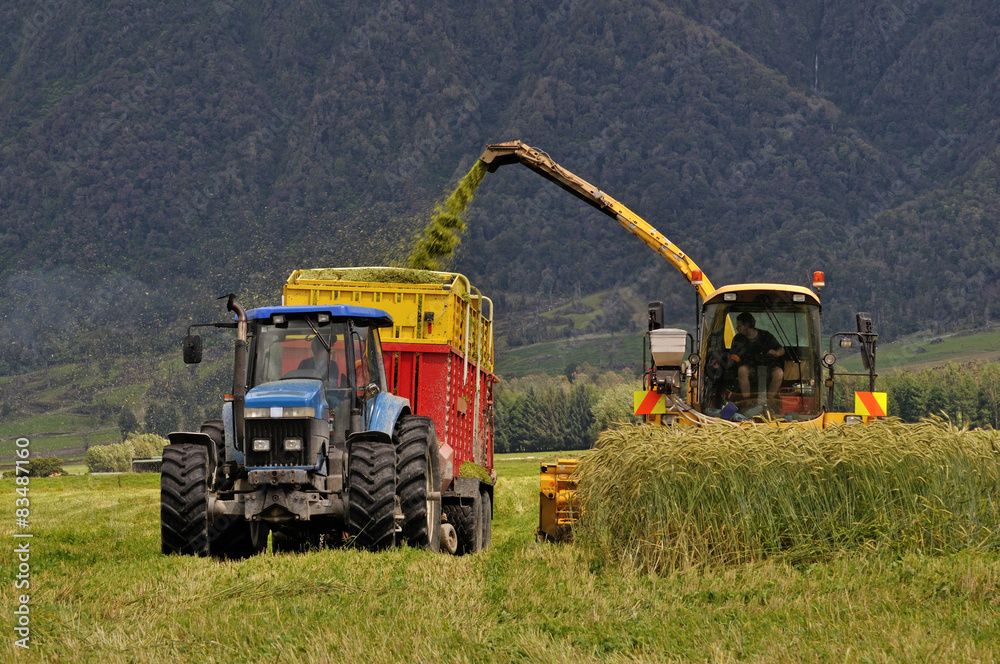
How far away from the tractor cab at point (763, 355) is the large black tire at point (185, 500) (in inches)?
255

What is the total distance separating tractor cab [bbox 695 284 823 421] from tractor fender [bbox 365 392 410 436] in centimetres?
429

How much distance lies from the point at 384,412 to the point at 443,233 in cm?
872

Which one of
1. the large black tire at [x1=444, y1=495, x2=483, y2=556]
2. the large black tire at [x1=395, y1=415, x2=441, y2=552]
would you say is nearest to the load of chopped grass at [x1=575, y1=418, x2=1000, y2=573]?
the large black tire at [x1=395, y1=415, x2=441, y2=552]

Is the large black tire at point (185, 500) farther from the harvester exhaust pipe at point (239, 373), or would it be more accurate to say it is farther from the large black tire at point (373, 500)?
the large black tire at point (373, 500)

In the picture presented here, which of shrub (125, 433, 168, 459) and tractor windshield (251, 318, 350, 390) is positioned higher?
tractor windshield (251, 318, 350, 390)

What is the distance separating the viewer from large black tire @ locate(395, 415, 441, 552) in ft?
36.0

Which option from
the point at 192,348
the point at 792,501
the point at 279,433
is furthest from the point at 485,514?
the point at 792,501

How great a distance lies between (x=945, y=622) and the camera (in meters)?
7.00

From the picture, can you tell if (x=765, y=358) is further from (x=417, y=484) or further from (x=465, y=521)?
(x=417, y=484)

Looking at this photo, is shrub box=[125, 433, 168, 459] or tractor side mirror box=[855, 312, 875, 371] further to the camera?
shrub box=[125, 433, 168, 459]

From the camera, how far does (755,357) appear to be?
1376 centimetres

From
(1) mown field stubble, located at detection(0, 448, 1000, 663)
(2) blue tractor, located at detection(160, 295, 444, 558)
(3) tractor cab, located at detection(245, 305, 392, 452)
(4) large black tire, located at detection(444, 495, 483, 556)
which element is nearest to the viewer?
(1) mown field stubble, located at detection(0, 448, 1000, 663)

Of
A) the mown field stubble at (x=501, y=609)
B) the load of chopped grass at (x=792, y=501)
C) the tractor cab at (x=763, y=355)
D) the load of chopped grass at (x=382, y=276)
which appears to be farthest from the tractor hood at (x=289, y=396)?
the tractor cab at (x=763, y=355)

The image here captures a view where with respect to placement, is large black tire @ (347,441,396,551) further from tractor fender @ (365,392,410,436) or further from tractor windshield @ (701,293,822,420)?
tractor windshield @ (701,293,822,420)
